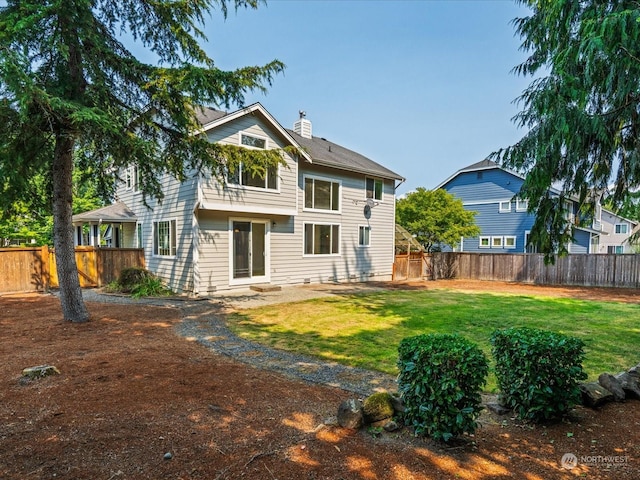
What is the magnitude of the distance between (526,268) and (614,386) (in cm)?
1567

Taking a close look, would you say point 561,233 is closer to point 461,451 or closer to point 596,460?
point 596,460

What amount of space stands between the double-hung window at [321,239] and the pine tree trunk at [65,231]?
28.6ft

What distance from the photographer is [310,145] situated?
1644 cm

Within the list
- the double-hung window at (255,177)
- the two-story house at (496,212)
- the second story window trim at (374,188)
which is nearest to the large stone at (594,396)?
the double-hung window at (255,177)

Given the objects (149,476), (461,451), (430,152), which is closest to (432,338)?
(461,451)

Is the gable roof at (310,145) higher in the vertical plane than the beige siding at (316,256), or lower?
higher

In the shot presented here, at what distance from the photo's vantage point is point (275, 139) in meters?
13.1

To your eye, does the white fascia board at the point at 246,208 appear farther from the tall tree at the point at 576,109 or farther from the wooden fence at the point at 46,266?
the tall tree at the point at 576,109

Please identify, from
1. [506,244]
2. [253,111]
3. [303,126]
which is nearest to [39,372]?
[253,111]

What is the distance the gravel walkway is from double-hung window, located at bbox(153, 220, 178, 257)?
2.32 metres

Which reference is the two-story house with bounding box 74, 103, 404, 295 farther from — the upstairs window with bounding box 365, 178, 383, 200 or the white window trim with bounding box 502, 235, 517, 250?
the white window trim with bounding box 502, 235, 517, 250

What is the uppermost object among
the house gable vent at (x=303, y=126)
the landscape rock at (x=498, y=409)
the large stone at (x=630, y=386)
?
the house gable vent at (x=303, y=126)

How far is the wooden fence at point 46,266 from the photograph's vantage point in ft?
36.8

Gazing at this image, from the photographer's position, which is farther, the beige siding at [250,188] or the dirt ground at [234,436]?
the beige siding at [250,188]
